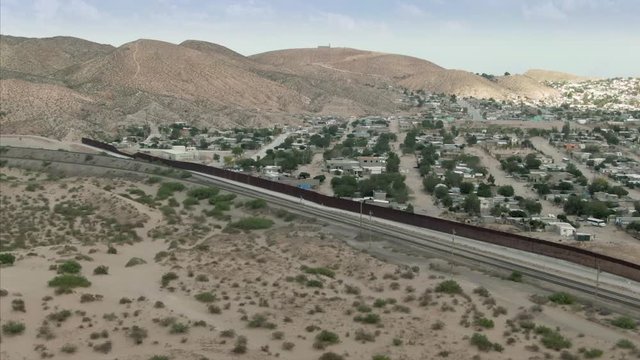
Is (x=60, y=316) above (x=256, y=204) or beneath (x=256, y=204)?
beneath

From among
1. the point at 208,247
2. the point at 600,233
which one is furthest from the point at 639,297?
the point at 600,233

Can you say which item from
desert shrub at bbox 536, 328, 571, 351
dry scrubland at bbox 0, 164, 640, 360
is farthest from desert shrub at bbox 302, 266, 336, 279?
desert shrub at bbox 536, 328, 571, 351

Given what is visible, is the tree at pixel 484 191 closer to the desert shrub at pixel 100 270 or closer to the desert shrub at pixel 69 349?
the desert shrub at pixel 100 270

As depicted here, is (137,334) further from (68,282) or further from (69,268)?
(69,268)

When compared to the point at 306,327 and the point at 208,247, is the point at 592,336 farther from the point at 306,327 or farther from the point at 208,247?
the point at 208,247

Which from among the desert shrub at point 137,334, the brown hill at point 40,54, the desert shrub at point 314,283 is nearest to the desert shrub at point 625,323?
the desert shrub at point 314,283

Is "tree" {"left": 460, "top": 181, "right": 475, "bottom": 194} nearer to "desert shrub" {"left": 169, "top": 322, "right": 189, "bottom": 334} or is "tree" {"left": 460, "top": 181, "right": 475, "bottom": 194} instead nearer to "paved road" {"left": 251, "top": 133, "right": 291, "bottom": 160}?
"paved road" {"left": 251, "top": 133, "right": 291, "bottom": 160}

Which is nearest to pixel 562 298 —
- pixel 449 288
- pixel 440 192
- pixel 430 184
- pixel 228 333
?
pixel 449 288
